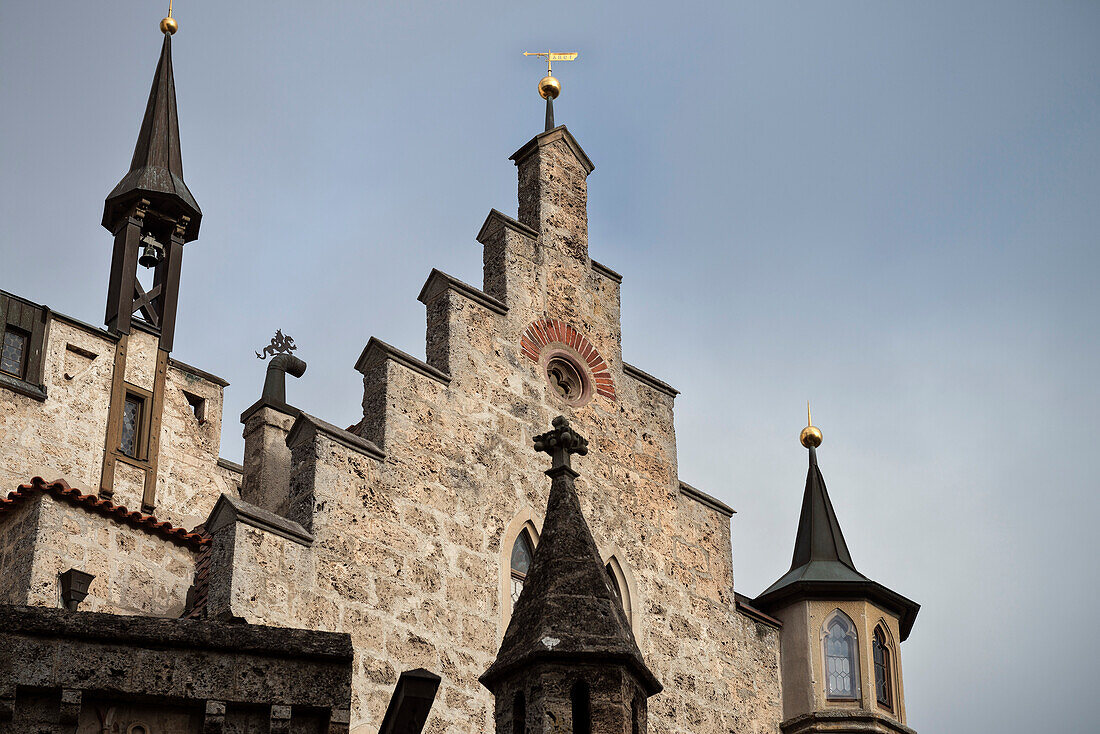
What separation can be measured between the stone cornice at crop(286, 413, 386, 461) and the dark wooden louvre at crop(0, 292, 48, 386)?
27.2 ft

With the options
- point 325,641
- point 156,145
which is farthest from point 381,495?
point 156,145

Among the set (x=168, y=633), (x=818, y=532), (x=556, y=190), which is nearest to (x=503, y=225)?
(x=556, y=190)

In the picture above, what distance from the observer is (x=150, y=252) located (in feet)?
81.7

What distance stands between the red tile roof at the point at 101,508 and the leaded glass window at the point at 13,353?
18.0ft

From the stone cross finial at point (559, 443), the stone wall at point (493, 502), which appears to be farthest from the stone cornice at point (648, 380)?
the stone cross finial at point (559, 443)

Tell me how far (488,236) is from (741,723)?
5.98 m

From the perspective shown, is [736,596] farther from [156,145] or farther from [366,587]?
[156,145]

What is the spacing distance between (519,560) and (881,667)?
4948 mm

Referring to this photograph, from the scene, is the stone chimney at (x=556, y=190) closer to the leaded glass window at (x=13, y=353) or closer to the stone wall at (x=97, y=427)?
the stone wall at (x=97, y=427)

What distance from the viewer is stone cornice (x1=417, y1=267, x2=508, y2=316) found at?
17.0 metres

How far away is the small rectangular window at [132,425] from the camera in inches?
910

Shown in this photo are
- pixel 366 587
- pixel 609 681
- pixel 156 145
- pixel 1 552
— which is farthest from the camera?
pixel 156 145

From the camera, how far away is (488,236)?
18375mm

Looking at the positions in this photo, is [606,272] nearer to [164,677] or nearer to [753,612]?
[753,612]
